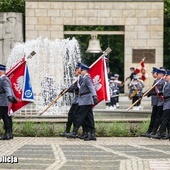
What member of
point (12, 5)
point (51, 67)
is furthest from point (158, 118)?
point (12, 5)

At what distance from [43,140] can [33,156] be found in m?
3.14

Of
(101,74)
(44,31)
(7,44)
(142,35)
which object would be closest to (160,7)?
(142,35)

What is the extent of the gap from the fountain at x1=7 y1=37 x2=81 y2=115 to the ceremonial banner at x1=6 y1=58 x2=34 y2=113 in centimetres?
521

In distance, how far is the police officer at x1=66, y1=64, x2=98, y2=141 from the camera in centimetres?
1380

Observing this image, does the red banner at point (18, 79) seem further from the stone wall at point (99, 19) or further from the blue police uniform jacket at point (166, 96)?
the stone wall at point (99, 19)

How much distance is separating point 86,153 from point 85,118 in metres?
3.06

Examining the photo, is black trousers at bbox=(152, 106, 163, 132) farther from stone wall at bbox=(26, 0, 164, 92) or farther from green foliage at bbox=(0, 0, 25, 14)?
green foliage at bbox=(0, 0, 25, 14)

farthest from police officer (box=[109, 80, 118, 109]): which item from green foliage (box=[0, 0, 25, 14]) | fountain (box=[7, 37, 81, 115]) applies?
green foliage (box=[0, 0, 25, 14])

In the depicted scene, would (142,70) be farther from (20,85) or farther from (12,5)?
(12,5)

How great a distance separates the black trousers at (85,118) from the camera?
13.8 meters

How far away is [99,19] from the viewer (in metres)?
27.9

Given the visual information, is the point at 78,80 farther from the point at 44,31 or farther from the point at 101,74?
the point at 44,31

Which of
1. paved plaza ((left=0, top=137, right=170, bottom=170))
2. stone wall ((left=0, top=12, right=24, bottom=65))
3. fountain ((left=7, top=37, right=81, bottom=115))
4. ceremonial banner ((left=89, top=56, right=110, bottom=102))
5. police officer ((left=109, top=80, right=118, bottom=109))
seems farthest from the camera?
stone wall ((left=0, top=12, right=24, bottom=65))

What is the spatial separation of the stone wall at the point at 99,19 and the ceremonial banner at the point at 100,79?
40.6 ft
